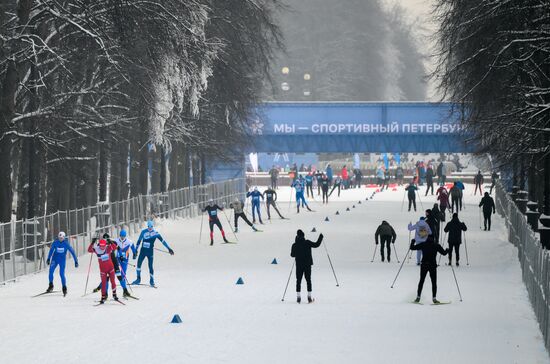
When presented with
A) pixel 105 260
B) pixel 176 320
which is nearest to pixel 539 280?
pixel 176 320

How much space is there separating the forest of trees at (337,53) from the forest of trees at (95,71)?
99.8 m

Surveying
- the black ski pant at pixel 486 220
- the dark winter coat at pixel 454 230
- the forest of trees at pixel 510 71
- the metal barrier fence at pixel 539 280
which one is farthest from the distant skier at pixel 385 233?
the black ski pant at pixel 486 220

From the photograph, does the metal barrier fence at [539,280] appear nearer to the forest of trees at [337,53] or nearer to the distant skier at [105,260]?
the distant skier at [105,260]

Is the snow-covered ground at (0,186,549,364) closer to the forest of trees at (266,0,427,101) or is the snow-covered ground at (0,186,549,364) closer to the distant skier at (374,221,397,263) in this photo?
the distant skier at (374,221,397,263)

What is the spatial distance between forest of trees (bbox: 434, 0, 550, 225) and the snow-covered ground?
3035 millimetres

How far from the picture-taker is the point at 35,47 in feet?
113

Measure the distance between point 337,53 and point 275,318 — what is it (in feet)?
434

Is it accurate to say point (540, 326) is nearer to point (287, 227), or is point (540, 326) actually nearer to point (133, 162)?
point (287, 227)

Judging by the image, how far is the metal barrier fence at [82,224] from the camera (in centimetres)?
3133

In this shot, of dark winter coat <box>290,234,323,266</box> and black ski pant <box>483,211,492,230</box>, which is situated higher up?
dark winter coat <box>290,234,323,266</box>

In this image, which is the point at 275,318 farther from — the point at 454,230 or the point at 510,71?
the point at 510,71

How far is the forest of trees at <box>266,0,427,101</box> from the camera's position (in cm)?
15275

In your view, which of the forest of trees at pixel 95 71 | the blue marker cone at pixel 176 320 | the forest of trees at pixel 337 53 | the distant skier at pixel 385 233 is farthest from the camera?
Answer: the forest of trees at pixel 337 53

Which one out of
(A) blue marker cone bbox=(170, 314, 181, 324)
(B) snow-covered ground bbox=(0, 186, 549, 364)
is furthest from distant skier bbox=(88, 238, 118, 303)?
(A) blue marker cone bbox=(170, 314, 181, 324)
